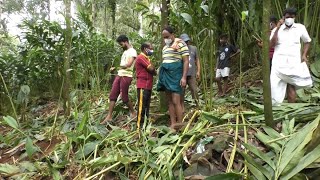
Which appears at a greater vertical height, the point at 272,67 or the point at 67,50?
the point at 67,50

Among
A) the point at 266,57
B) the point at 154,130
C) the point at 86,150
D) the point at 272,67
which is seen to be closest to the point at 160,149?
the point at 154,130

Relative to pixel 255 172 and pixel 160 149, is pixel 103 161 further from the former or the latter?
pixel 255 172

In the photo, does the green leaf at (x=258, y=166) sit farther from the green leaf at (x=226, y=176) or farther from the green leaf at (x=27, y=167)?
the green leaf at (x=27, y=167)

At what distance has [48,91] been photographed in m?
7.71

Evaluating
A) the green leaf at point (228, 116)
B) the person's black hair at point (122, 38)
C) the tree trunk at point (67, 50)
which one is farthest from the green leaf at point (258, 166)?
the tree trunk at point (67, 50)

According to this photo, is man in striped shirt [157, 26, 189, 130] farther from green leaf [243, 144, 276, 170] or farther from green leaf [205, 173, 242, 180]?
green leaf [205, 173, 242, 180]

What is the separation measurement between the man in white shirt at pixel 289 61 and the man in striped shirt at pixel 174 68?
108cm

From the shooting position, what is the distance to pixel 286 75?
13.1 ft

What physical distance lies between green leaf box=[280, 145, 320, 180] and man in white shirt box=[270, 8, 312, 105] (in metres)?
1.48

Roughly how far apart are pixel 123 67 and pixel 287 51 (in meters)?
2.30

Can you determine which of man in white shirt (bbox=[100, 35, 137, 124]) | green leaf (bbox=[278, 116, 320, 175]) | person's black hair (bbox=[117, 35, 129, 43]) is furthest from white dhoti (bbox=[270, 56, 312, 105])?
person's black hair (bbox=[117, 35, 129, 43])

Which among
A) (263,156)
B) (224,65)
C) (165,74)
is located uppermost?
(224,65)

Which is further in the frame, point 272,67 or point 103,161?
A: point 272,67

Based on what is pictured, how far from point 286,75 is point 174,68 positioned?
4.26 feet
